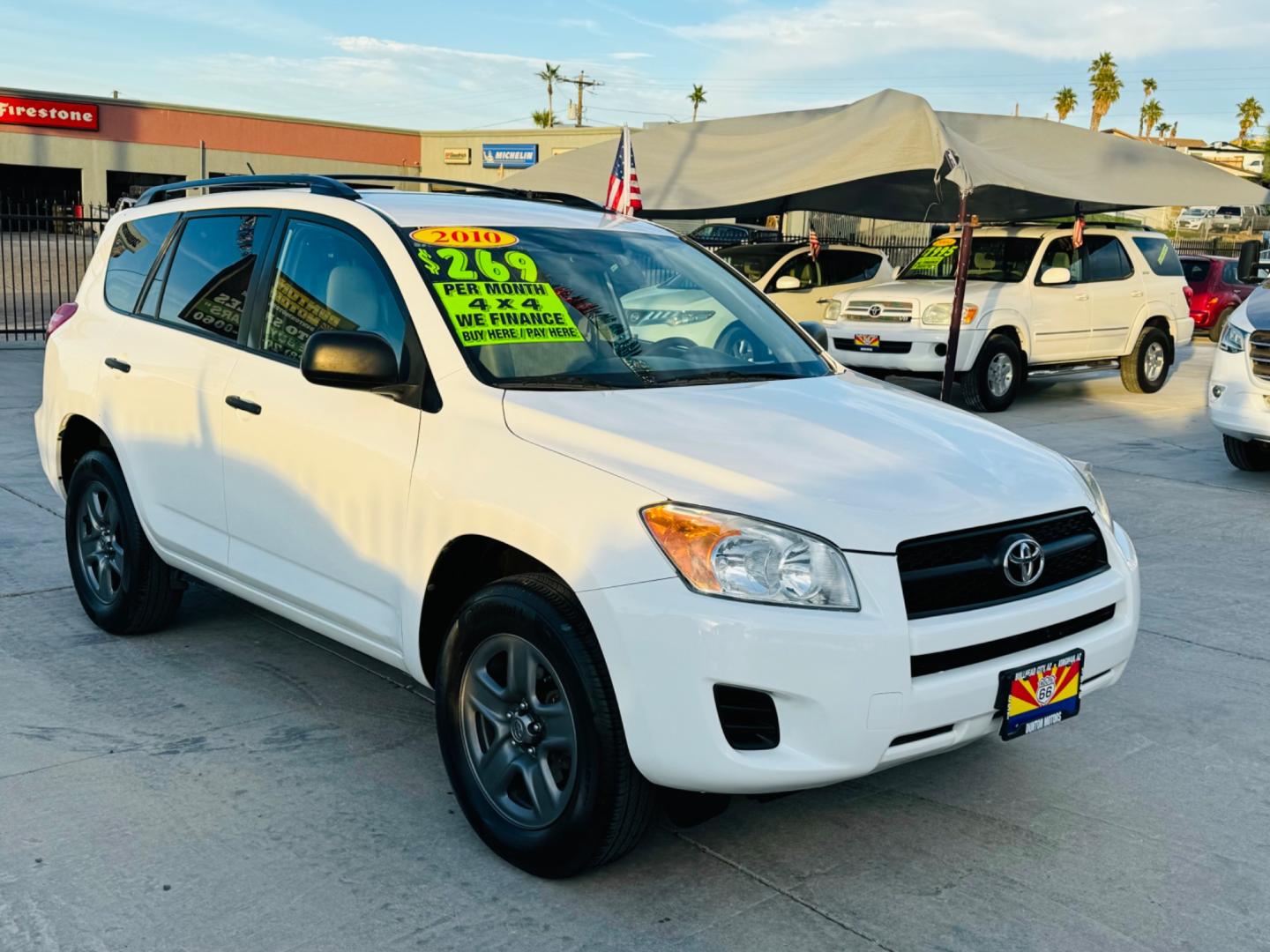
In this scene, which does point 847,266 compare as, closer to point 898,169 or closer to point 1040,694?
point 898,169

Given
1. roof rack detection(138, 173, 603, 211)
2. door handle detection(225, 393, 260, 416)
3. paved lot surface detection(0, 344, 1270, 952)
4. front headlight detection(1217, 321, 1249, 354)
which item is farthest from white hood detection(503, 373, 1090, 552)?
front headlight detection(1217, 321, 1249, 354)

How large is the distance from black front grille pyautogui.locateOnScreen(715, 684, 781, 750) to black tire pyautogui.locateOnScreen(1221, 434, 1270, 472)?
761 centimetres

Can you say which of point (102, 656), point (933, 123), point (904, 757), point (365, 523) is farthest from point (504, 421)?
point (933, 123)

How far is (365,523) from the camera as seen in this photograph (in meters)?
3.72

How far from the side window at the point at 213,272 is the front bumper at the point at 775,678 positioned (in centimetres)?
217

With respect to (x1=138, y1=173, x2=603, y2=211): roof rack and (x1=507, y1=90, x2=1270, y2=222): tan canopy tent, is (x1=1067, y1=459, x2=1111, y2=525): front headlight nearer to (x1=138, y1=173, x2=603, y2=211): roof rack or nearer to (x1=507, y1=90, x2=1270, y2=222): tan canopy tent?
(x1=138, y1=173, x2=603, y2=211): roof rack

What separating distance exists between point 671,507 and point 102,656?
290 cm

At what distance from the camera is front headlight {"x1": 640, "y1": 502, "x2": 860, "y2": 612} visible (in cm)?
290

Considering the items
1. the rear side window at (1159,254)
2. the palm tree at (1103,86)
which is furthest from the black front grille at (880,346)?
the palm tree at (1103,86)

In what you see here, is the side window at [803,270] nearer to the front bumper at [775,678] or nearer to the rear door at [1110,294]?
the rear door at [1110,294]

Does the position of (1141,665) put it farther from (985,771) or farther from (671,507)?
(671,507)

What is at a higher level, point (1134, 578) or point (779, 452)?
point (779, 452)

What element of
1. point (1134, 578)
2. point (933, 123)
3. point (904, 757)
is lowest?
point (904, 757)

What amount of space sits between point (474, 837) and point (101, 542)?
8.14ft
